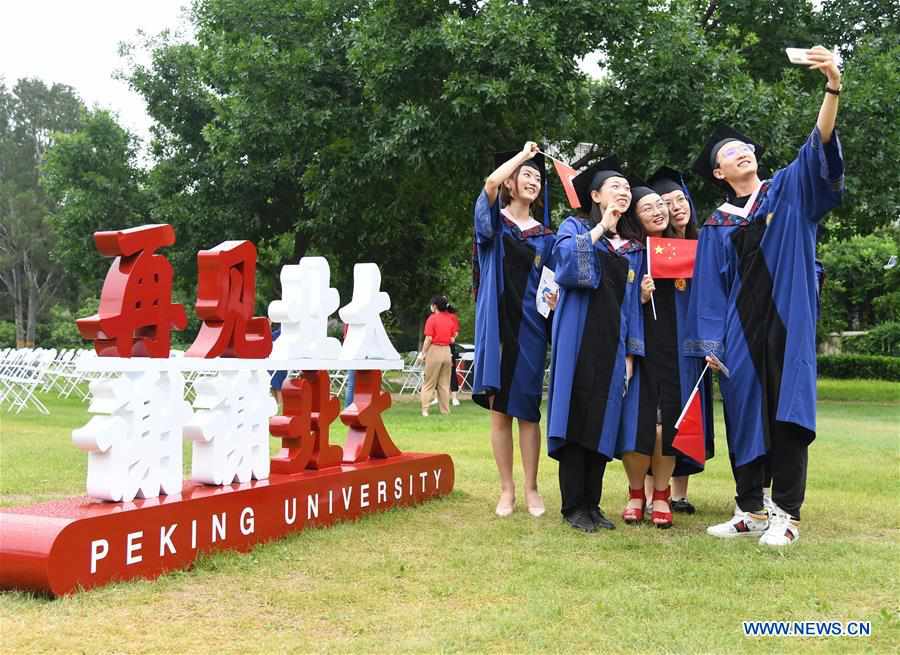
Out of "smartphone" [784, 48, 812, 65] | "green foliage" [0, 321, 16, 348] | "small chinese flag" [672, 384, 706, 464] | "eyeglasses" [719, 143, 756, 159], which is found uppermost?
"smartphone" [784, 48, 812, 65]

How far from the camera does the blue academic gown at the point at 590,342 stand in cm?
507

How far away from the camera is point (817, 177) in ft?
15.3

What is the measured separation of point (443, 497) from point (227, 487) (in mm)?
1959

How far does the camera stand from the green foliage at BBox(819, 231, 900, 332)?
102ft

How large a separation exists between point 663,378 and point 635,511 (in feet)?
2.54

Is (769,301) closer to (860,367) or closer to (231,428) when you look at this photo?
(231,428)

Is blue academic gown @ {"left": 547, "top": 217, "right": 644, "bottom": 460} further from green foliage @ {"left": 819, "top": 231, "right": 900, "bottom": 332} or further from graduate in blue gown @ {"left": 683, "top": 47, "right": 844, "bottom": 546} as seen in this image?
green foliage @ {"left": 819, "top": 231, "right": 900, "bottom": 332}

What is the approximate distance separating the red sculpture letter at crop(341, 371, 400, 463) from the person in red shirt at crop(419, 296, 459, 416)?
24.0 ft

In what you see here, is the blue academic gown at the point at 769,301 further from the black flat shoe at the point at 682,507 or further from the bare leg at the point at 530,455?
the bare leg at the point at 530,455

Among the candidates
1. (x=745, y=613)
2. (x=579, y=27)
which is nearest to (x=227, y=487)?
(x=745, y=613)

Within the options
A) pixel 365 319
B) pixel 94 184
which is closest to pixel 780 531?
pixel 365 319

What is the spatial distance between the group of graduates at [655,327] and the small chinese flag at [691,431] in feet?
0.25


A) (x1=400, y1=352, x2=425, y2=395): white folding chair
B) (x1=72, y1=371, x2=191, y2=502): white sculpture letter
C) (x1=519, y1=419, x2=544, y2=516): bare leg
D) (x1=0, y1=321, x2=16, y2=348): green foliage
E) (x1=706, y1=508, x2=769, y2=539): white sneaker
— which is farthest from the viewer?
(x1=0, y1=321, x2=16, y2=348): green foliage

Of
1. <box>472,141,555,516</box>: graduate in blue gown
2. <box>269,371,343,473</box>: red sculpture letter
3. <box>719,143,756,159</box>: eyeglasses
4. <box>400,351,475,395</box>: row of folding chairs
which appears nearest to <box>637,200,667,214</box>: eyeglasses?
<box>719,143,756,159</box>: eyeglasses
